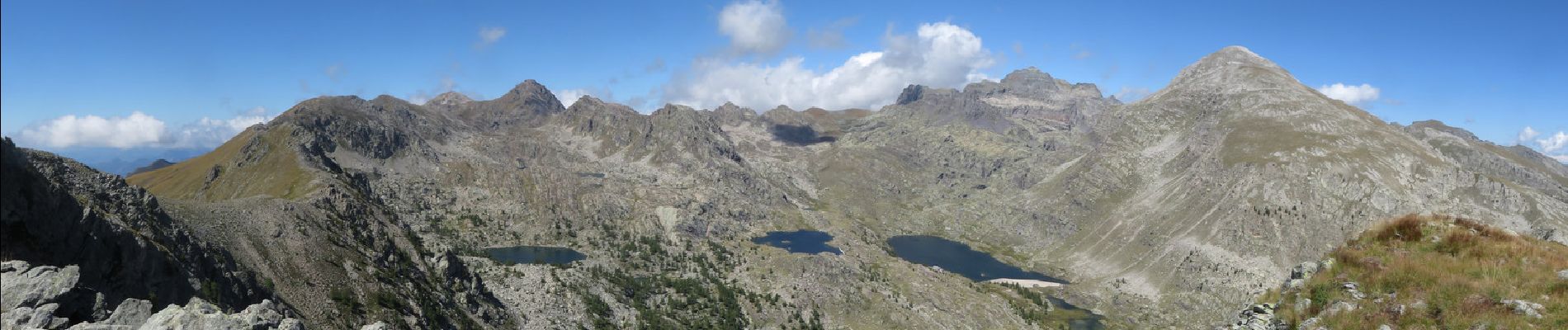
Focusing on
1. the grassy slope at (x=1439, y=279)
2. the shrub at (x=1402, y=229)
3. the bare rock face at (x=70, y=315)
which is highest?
the shrub at (x=1402, y=229)

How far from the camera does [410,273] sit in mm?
121812

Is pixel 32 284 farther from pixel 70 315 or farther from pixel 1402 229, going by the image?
pixel 1402 229

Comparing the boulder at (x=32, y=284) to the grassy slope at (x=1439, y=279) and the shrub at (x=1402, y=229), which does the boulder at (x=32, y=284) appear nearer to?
the grassy slope at (x=1439, y=279)

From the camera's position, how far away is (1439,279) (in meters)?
→ 25.4

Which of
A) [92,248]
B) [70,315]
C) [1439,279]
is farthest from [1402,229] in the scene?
[92,248]

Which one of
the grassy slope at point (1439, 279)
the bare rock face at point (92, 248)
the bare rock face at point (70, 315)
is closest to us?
the grassy slope at point (1439, 279)

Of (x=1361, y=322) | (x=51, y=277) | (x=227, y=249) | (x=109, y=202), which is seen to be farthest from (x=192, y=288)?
(x=1361, y=322)

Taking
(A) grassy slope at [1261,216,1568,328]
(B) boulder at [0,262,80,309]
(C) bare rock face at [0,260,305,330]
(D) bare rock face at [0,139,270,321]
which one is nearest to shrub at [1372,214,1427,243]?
(A) grassy slope at [1261,216,1568,328]

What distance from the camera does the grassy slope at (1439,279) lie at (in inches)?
921

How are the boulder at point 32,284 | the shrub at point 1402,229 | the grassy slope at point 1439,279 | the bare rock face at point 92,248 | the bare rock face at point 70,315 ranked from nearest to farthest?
the grassy slope at point 1439,279, the bare rock face at point 70,315, the boulder at point 32,284, the bare rock face at point 92,248, the shrub at point 1402,229

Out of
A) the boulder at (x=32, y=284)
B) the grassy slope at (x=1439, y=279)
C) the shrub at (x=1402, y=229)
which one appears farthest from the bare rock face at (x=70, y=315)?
the shrub at (x=1402, y=229)

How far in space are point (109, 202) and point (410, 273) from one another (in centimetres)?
4872

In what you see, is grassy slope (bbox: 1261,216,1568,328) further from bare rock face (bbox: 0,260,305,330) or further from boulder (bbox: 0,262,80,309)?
boulder (bbox: 0,262,80,309)

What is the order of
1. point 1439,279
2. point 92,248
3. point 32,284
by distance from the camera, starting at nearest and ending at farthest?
point 1439,279 < point 32,284 < point 92,248
